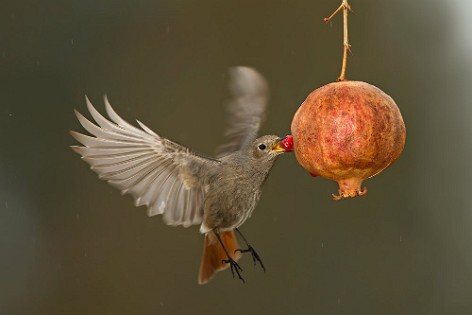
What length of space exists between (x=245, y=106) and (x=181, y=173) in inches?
19.0

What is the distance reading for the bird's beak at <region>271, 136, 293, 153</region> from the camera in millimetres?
2375

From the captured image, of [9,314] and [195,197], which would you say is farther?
[9,314]

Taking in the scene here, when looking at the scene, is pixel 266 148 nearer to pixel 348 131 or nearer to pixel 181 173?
pixel 181 173

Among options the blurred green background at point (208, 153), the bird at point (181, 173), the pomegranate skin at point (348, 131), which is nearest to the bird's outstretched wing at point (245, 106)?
the bird at point (181, 173)

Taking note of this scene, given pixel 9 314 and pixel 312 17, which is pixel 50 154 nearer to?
pixel 9 314

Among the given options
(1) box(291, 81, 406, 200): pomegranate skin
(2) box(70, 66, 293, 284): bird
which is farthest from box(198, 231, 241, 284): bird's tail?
(1) box(291, 81, 406, 200): pomegranate skin

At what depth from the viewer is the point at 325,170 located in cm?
197

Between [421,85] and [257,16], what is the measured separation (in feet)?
3.82

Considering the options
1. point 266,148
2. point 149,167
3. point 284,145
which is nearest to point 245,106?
point 266,148

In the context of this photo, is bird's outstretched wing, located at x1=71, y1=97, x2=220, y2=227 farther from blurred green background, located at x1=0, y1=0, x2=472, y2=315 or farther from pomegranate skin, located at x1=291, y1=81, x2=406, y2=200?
blurred green background, located at x1=0, y1=0, x2=472, y2=315

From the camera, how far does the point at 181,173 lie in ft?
8.88

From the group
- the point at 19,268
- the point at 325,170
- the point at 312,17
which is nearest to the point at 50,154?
the point at 19,268

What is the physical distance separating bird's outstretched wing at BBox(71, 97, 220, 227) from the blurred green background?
180 centimetres

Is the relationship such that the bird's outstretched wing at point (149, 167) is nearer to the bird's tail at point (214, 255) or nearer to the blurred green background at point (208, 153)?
the bird's tail at point (214, 255)
